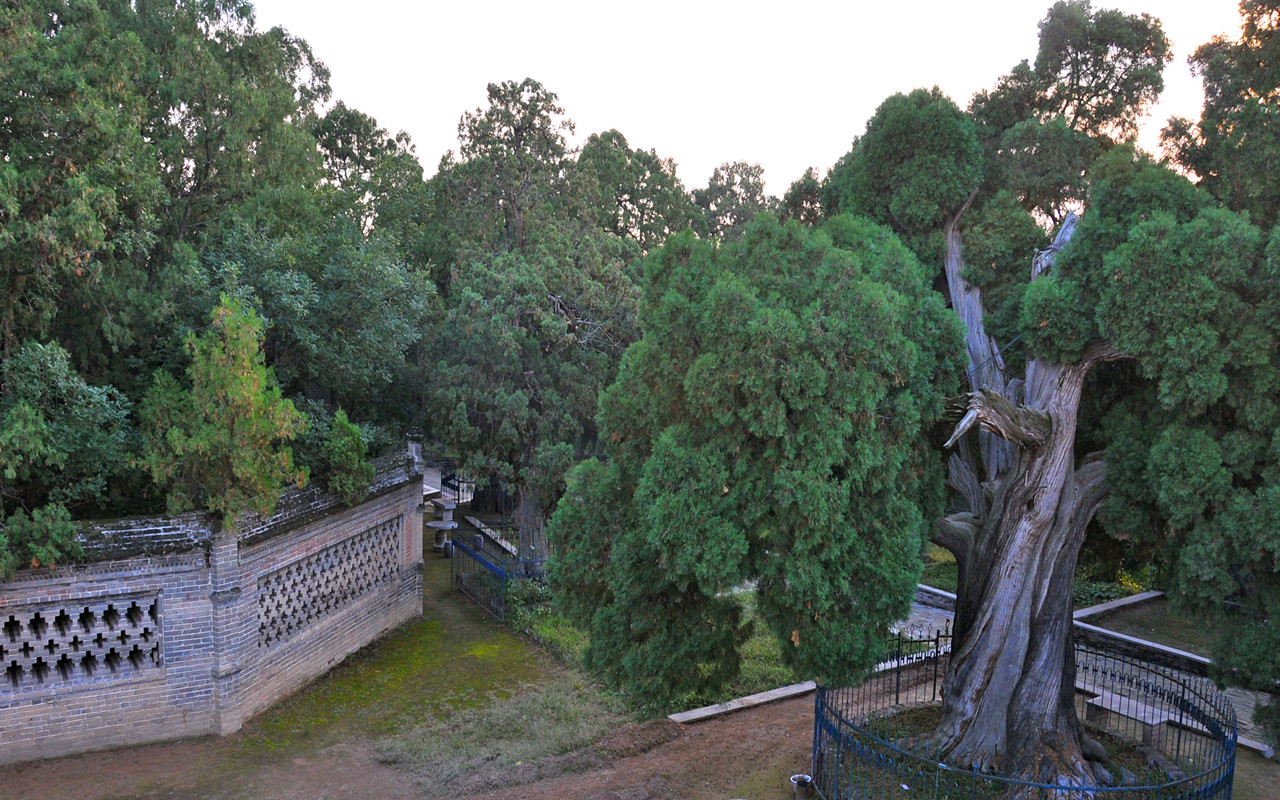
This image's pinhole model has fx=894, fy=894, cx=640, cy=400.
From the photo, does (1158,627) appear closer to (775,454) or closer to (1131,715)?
(1131,715)

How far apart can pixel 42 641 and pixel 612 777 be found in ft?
23.0

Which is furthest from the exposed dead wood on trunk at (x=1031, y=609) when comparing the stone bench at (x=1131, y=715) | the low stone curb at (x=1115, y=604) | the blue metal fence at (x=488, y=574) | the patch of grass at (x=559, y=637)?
the blue metal fence at (x=488, y=574)

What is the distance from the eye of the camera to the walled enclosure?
10.7 metres

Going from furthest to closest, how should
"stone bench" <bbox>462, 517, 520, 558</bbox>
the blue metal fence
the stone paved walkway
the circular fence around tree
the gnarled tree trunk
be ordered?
"stone bench" <bbox>462, 517, 520, 558</bbox>, the blue metal fence, the stone paved walkway, the gnarled tree trunk, the circular fence around tree

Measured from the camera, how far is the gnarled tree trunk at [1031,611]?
9891 mm

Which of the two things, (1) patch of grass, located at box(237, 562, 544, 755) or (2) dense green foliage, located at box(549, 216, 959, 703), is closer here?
(2) dense green foliage, located at box(549, 216, 959, 703)

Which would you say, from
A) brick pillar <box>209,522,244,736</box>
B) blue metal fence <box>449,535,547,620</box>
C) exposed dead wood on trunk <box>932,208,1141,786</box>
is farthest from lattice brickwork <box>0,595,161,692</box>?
exposed dead wood on trunk <box>932,208,1141,786</box>

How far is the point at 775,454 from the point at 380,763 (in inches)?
264

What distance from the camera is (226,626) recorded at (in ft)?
38.8

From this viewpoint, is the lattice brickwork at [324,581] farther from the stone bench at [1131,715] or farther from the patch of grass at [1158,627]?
the patch of grass at [1158,627]

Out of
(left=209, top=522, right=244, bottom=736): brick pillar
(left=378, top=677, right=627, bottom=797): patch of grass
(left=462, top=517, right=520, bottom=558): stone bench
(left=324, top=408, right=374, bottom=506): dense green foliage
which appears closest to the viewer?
(left=378, top=677, right=627, bottom=797): patch of grass

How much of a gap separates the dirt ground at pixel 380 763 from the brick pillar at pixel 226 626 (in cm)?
36

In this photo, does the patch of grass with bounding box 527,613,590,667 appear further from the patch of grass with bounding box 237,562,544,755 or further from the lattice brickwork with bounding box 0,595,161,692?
the lattice brickwork with bounding box 0,595,161,692

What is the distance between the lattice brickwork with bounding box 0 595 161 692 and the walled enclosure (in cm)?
1
